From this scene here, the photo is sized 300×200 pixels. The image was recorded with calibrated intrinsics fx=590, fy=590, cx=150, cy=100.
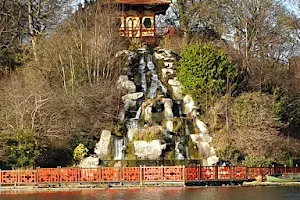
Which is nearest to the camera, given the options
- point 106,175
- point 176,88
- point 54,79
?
point 106,175

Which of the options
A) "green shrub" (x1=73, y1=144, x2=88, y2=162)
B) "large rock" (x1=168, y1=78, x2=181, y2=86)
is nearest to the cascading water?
"large rock" (x1=168, y1=78, x2=181, y2=86)

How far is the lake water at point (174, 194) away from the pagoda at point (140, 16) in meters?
23.1

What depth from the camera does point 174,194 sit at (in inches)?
1016

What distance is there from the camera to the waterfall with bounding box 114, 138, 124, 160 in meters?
35.2

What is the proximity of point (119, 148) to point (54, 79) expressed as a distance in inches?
315

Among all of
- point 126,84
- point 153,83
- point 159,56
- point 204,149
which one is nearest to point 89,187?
point 204,149

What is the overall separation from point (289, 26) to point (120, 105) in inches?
751

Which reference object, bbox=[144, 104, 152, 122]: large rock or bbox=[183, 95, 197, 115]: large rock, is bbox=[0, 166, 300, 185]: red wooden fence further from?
bbox=[183, 95, 197, 115]: large rock

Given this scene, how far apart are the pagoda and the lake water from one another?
75.9 feet

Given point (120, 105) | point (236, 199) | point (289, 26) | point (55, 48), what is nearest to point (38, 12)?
point (55, 48)

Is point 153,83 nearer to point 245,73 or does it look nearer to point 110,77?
point 110,77

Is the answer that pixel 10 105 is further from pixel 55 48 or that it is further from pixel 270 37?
pixel 270 37

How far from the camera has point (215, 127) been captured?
3734 centimetres

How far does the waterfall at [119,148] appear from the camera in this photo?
3524cm
